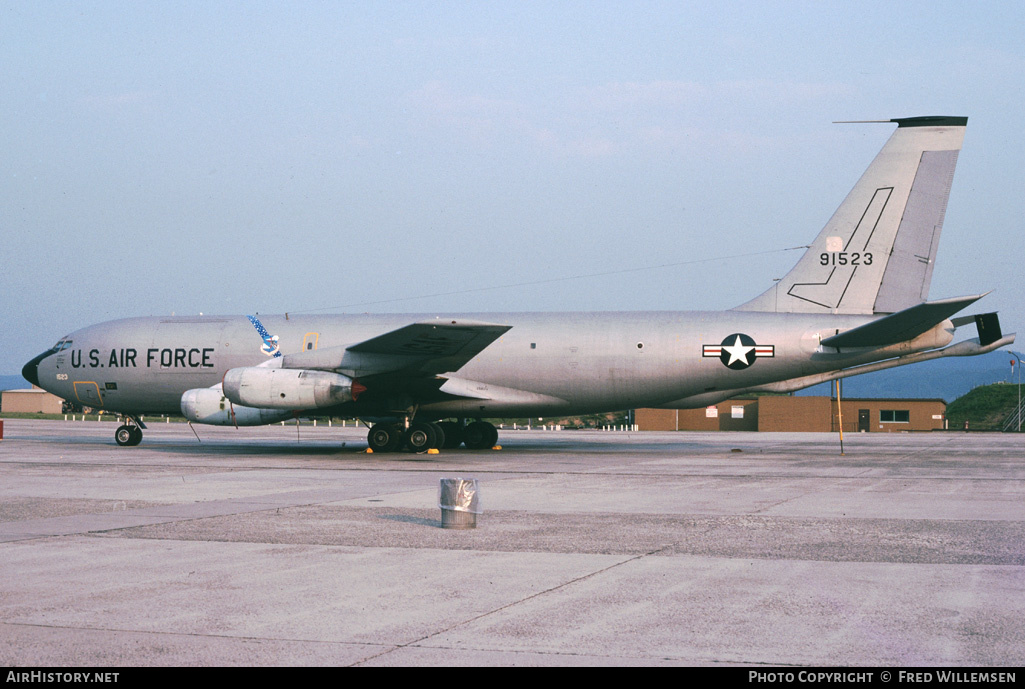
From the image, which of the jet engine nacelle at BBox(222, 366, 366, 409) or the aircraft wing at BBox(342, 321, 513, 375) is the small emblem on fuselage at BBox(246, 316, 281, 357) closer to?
the jet engine nacelle at BBox(222, 366, 366, 409)

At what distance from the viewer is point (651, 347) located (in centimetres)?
2534

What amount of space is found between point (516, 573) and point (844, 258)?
19678 mm

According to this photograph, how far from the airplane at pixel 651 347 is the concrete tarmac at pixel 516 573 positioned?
25.5 ft

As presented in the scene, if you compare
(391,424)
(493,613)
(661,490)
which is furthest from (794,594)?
(391,424)

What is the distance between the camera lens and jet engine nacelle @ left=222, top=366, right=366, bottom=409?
24.5 m

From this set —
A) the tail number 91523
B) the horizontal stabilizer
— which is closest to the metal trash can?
the horizontal stabilizer

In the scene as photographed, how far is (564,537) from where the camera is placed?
10023 mm

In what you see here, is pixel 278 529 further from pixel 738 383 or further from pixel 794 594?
pixel 738 383

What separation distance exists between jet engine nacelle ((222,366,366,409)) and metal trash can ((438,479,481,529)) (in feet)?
47.6

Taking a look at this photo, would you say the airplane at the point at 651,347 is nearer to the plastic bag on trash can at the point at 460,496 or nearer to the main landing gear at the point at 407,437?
the main landing gear at the point at 407,437

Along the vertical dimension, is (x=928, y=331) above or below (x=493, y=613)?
above

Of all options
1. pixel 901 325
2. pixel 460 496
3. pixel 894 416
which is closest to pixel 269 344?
pixel 901 325

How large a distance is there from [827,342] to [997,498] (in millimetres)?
10181
